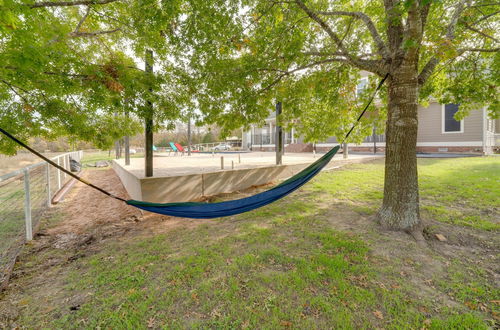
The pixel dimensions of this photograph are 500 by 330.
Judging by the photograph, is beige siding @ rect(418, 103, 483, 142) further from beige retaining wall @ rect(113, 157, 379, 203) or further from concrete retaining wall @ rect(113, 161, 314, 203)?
concrete retaining wall @ rect(113, 161, 314, 203)

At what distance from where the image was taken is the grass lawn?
1801 millimetres

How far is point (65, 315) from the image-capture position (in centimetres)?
188

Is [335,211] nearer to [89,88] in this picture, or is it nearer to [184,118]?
[184,118]

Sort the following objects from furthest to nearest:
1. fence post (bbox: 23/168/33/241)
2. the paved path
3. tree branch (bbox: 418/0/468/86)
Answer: the paved path → fence post (bbox: 23/168/33/241) → tree branch (bbox: 418/0/468/86)

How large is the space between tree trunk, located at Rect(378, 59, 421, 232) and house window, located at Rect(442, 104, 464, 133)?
44.3 feet

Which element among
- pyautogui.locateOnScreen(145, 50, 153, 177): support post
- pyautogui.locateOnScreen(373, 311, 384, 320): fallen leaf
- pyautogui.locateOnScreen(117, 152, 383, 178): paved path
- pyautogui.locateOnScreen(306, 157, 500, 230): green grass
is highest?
pyautogui.locateOnScreen(145, 50, 153, 177): support post

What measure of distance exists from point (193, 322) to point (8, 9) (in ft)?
10.1

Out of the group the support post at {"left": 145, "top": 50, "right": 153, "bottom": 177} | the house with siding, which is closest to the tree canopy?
the support post at {"left": 145, "top": 50, "right": 153, "bottom": 177}

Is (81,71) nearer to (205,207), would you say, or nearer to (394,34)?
(205,207)

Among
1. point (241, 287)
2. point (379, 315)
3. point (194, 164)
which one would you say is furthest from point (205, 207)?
point (194, 164)

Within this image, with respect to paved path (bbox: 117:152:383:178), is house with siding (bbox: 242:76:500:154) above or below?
above

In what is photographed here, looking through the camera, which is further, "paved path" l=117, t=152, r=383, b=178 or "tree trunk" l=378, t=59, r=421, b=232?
"paved path" l=117, t=152, r=383, b=178

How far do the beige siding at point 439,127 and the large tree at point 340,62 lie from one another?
33.4ft

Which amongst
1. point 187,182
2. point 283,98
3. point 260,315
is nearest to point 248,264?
point 260,315
